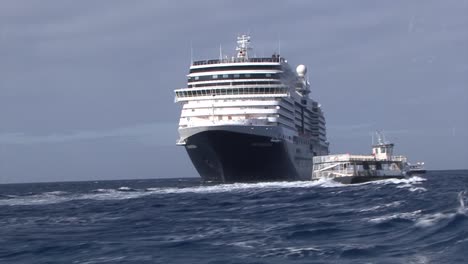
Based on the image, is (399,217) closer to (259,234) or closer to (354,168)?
(259,234)

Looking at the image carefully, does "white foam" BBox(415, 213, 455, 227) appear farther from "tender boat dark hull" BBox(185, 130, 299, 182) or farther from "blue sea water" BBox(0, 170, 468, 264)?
"tender boat dark hull" BBox(185, 130, 299, 182)

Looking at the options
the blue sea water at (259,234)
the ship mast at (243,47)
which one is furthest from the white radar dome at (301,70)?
the blue sea water at (259,234)

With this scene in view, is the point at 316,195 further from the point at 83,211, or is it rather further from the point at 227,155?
the point at 227,155

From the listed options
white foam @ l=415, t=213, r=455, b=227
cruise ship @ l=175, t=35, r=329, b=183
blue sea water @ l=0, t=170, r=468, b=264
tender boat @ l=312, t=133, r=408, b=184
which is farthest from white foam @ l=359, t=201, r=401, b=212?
cruise ship @ l=175, t=35, r=329, b=183

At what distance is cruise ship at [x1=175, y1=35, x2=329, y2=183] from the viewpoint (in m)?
88.2

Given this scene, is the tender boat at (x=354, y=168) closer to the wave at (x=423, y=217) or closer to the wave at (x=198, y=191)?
the wave at (x=198, y=191)

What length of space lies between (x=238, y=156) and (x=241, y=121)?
14.1 ft

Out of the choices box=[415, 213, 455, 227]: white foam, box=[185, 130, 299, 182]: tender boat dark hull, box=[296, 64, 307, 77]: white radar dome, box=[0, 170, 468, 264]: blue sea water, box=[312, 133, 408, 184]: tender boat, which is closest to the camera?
box=[0, 170, 468, 264]: blue sea water

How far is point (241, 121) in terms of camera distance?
3484 inches

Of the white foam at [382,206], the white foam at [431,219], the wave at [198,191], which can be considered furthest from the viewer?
the wave at [198,191]

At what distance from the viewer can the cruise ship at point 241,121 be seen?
88.2 m

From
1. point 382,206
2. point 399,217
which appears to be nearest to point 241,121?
point 382,206

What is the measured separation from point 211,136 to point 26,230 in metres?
49.9

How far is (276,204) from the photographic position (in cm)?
4675
